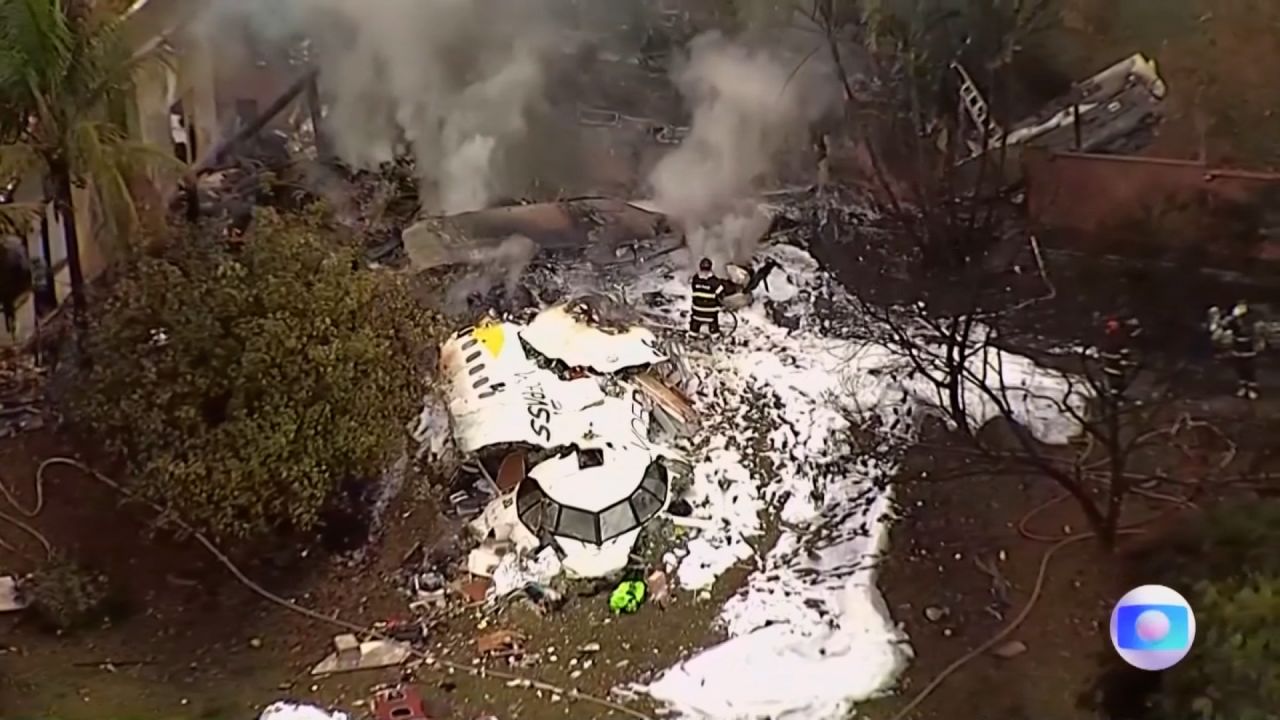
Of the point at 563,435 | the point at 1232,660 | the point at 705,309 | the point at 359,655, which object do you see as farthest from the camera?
the point at 705,309

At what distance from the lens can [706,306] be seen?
9.50 feet

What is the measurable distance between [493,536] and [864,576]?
2.25ft

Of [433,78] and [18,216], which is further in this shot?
[433,78]

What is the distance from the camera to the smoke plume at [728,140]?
288 cm

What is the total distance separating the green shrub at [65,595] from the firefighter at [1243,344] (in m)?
2.05

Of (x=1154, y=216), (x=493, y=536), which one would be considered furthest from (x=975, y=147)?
(x=493, y=536)

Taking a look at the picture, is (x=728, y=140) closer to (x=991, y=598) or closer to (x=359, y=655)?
(x=991, y=598)

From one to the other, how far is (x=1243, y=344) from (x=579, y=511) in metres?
1.22

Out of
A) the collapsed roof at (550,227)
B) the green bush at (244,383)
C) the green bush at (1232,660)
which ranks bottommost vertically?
the green bush at (1232,660)

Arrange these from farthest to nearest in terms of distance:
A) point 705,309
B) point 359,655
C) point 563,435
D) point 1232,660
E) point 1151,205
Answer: point 705,309 < point 563,435 < point 1151,205 < point 359,655 < point 1232,660

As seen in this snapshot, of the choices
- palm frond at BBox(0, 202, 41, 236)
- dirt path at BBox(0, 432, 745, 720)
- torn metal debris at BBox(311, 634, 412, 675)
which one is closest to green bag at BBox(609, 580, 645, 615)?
dirt path at BBox(0, 432, 745, 720)

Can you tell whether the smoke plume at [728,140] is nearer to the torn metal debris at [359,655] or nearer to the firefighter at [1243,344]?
the firefighter at [1243,344]

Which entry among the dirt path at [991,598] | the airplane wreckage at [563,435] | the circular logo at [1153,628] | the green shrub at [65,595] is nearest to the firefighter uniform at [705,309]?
the airplane wreckage at [563,435]

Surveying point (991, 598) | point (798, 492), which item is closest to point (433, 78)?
point (798, 492)
